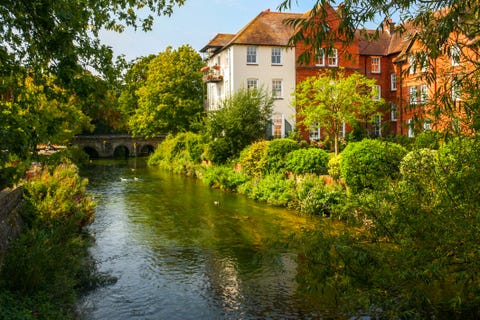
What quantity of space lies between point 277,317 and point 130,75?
18.0 feet

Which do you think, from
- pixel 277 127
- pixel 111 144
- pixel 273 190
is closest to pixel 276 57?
pixel 277 127

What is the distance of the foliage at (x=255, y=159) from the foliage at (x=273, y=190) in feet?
2.47

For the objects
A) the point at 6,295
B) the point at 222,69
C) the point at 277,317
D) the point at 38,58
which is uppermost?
the point at 222,69

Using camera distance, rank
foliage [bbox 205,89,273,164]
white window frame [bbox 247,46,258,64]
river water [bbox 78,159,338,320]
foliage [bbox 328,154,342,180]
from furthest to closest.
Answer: white window frame [bbox 247,46,258,64]
foliage [bbox 205,89,273,164]
foliage [bbox 328,154,342,180]
river water [bbox 78,159,338,320]

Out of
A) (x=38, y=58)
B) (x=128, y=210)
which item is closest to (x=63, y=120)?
(x=38, y=58)

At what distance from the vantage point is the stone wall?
31.4 ft

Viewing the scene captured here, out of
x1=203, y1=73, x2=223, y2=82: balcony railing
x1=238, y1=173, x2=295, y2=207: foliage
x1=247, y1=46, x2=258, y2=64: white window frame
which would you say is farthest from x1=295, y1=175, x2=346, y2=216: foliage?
x1=203, y1=73, x2=223, y2=82: balcony railing

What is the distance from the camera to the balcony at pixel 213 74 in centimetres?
4068

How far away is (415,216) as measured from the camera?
22.8 feet

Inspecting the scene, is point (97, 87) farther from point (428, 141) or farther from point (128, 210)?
point (128, 210)

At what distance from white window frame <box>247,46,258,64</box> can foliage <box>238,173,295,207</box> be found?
1456 centimetres

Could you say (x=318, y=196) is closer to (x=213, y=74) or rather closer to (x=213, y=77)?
(x=213, y=77)

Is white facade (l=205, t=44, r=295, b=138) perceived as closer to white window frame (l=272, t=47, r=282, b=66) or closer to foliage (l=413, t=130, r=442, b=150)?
white window frame (l=272, t=47, r=282, b=66)

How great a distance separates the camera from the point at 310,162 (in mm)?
22500
